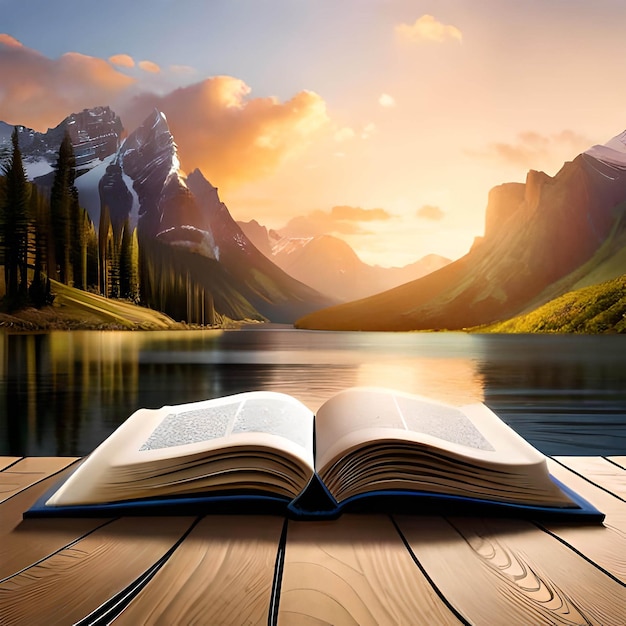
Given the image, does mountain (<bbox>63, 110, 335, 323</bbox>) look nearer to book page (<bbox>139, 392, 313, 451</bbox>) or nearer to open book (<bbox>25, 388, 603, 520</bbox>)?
book page (<bbox>139, 392, 313, 451</bbox>)

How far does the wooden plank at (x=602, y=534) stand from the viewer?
3.48ft

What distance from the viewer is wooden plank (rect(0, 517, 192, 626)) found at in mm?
883

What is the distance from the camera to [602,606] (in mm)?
910

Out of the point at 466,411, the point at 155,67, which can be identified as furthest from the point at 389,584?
the point at 155,67

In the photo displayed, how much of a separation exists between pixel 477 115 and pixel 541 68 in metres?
9.28

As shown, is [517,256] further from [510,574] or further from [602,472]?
[510,574]

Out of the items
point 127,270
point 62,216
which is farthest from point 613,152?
point 62,216

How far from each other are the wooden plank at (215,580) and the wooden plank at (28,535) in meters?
0.23

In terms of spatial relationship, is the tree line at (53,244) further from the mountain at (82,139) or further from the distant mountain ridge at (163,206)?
the mountain at (82,139)

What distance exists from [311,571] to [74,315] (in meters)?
38.8

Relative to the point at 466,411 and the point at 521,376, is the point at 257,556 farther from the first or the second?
the point at 521,376

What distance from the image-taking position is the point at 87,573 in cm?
100

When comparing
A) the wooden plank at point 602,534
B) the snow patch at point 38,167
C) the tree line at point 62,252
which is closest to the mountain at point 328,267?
the snow patch at point 38,167

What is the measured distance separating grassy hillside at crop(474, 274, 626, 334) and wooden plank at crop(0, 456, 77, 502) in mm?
58942
